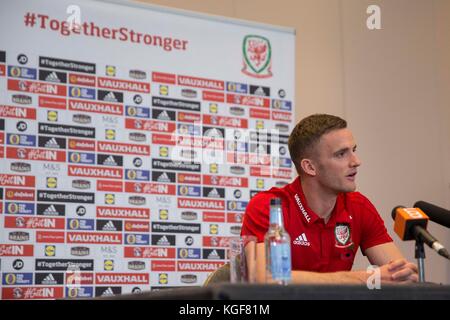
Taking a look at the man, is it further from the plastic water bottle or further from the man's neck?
the plastic water bottle

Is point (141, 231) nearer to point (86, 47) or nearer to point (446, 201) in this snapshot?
point (86, 47)

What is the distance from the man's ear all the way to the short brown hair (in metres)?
0.03

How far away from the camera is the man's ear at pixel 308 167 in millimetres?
2877

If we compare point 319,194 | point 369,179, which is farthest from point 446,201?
point 319,194

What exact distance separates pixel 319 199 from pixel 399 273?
2.18 feet

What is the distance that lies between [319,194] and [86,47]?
1632mm

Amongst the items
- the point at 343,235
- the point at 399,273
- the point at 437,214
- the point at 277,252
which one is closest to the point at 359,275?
the point at 399,273

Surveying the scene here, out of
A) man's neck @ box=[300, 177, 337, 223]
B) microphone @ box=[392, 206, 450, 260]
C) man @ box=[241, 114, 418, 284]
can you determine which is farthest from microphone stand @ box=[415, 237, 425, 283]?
man's neck @ box=[300, 177, 337, 223]

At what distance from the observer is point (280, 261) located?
70.4 inches

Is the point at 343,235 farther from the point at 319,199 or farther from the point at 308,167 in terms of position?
the point at 308,167
